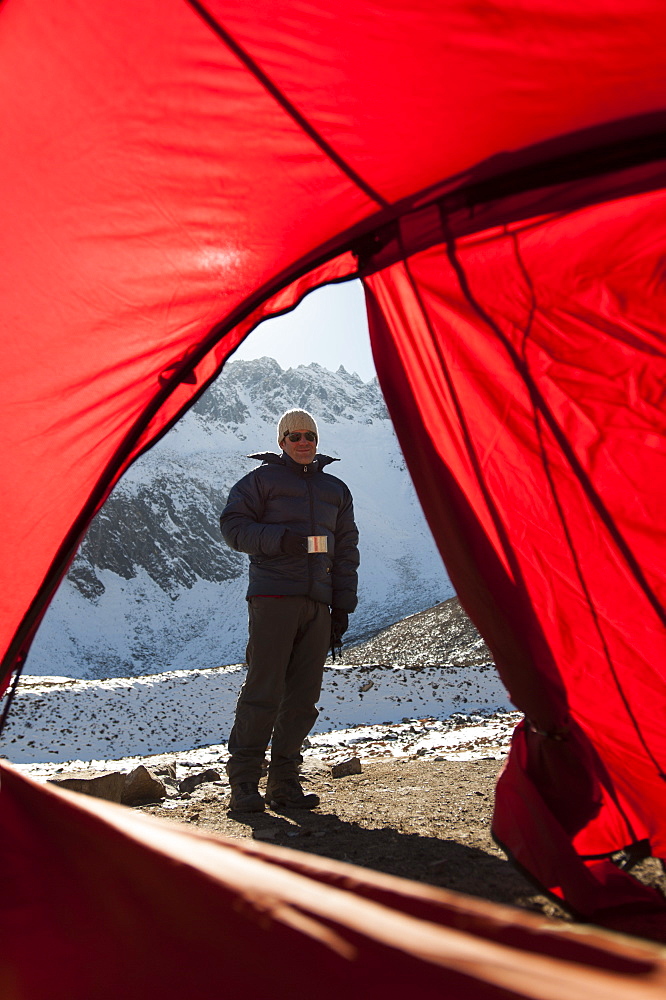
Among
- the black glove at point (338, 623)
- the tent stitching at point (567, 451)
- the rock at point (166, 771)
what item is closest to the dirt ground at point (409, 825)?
the rock at point (166, 771)

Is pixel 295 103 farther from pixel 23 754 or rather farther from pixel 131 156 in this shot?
pixel 23 754

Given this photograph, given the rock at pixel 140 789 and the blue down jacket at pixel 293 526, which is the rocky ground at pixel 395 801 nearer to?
the rock at pixel 140 789

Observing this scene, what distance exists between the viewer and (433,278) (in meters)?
2.54

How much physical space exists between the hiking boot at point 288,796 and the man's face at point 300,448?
1.55 meters

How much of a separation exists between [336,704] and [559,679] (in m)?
7.29

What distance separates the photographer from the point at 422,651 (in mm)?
17859

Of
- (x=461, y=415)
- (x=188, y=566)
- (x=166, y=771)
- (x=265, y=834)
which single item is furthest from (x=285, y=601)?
(x=188, y=566)

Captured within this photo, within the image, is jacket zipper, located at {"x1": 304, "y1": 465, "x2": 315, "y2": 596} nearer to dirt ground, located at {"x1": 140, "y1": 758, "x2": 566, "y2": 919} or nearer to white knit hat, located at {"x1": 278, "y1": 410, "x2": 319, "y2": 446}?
white knit hat, located at {"x1": 278, "y1": 410, "x2": 319, "y2": 446}

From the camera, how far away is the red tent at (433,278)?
71.4 inches

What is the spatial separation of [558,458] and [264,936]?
1921 mm

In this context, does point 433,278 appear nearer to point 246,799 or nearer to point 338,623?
point 338,623

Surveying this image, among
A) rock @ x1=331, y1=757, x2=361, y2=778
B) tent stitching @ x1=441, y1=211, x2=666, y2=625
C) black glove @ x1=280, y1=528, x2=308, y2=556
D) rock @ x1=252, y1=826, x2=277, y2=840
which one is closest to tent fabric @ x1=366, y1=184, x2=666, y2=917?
tent stitching @ x1=441, y1=211, x2=666, y2=625

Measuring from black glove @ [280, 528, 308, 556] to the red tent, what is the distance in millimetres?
1125

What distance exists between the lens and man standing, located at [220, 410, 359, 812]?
3475 mm
